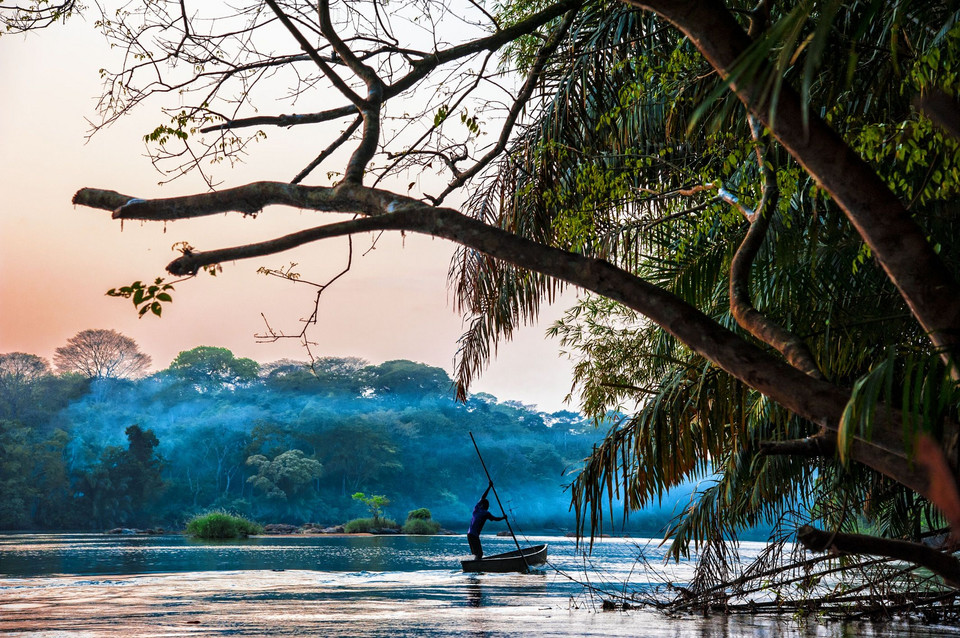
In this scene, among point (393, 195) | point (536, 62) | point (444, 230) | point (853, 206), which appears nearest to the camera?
point (853, 206)

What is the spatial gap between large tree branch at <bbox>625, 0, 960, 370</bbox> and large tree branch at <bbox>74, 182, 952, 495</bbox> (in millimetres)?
460

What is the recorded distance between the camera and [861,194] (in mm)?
3309

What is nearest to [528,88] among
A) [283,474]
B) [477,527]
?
[477,527]

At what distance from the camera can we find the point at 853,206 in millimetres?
3336

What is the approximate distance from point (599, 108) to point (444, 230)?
3.32 metres

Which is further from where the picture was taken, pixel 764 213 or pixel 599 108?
pixel 599 108

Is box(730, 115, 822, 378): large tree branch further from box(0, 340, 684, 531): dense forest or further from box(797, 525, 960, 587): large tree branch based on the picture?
box(0, 340, 684, 531): dense forest

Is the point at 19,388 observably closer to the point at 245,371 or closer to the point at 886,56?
the point at 245,371

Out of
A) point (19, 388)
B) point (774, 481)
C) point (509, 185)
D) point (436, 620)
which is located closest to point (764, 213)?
point (509, 185)

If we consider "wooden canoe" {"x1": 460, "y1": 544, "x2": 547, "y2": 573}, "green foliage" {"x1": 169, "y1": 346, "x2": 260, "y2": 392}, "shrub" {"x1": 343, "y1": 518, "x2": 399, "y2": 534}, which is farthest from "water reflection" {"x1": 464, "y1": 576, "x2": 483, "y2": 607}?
"green foliage" {"x1": 169, "y1": 346, "x2": 260, "y2": 392}

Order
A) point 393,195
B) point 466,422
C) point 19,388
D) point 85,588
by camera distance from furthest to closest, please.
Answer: point 466,422 < point 19,388 < point 85,588 < point 393,195

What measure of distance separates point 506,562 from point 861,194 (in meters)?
15.8

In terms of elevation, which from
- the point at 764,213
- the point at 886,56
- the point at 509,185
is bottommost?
the point at 764,213

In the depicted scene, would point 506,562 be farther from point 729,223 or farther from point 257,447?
point 257,447
